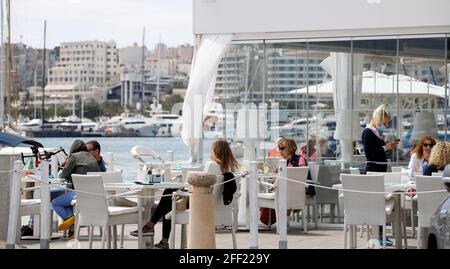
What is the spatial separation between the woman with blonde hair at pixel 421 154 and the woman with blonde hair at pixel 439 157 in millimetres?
963

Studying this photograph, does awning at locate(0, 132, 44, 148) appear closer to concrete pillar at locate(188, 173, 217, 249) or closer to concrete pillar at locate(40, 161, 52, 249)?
concrete pillar at locate(40, 161, 52, 249)

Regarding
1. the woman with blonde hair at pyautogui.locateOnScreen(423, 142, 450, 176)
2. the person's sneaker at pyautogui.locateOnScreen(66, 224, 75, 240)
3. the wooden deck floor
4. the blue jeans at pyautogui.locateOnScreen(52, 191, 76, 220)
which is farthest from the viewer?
the person's sneaker at pyautogui.locateOnScreen(66, 224, 75, 240)

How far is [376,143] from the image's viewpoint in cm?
1553

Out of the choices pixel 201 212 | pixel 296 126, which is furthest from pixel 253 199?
pixel 296 126

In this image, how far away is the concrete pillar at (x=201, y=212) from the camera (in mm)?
11867

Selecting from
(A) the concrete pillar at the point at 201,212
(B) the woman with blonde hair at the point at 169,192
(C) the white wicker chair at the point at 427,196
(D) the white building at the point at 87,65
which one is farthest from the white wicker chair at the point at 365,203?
(D) the white building at the point at 87,65

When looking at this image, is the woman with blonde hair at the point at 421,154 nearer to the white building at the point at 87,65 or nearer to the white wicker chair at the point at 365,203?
the white wicker chair at the point at 365,203

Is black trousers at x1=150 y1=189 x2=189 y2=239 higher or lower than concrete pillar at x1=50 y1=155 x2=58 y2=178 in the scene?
lower

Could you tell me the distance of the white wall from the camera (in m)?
16.1

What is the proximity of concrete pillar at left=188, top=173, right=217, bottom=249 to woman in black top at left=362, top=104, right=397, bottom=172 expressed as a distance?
400 centimetres

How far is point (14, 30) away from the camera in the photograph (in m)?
41.5

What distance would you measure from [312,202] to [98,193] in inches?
185

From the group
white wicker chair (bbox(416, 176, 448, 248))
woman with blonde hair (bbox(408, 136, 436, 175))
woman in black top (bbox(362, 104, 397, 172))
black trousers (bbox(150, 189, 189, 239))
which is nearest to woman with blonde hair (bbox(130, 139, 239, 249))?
black trousers (bbox(150, 189, 189, 239))

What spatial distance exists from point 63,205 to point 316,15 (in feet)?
16.6
